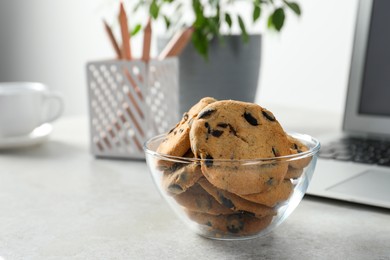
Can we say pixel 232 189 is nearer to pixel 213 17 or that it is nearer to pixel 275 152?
pixel 275 152

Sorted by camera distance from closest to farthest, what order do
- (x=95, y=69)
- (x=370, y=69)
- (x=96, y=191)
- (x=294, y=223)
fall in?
(x=294, y=223) < (x=96, y=191) < (x=95, y=69) < (x=370, y=69)

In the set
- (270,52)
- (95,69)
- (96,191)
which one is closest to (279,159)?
(96,191)

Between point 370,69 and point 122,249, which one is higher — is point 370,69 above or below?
above

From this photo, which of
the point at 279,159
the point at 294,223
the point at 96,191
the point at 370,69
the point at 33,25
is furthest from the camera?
the point at 33,25

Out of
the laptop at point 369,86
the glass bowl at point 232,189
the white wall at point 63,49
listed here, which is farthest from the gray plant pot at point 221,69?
the white wall at point 63,49

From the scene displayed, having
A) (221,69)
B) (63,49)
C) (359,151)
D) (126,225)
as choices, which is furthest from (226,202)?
(63,49)

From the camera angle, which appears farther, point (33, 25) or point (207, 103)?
point (33, 25)

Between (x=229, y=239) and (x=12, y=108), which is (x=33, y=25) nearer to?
(x=12, y=108)
